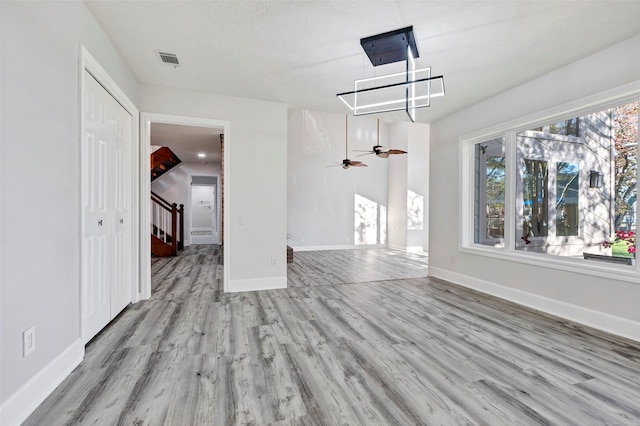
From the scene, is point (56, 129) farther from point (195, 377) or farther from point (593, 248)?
point (593, 248)

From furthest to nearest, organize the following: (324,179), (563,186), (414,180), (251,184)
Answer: (324,179) → (414,180) → (251,184) → (563,186)

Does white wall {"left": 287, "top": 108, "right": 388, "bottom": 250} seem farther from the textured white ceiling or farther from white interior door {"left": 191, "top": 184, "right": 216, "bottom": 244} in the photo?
the textured white ceiling

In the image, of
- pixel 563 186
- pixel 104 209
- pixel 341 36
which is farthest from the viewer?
pixel 563 186

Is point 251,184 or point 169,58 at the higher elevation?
point 169,58

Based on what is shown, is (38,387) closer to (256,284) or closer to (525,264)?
(256,284)

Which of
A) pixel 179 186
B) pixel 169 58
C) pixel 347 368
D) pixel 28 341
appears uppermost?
pixel 169 58

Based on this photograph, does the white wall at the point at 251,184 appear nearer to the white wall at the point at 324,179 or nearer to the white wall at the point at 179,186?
the white wall at the point at 324,179

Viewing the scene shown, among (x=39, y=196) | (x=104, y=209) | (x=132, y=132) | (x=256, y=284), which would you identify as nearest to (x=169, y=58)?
(x=132, y=132)

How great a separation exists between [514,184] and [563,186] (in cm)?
50

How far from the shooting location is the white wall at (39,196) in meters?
1.43

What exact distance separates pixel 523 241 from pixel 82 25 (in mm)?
5027

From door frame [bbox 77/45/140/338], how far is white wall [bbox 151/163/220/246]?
619cm

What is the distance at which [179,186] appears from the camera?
9.46 meters

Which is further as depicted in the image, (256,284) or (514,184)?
(256,284)
